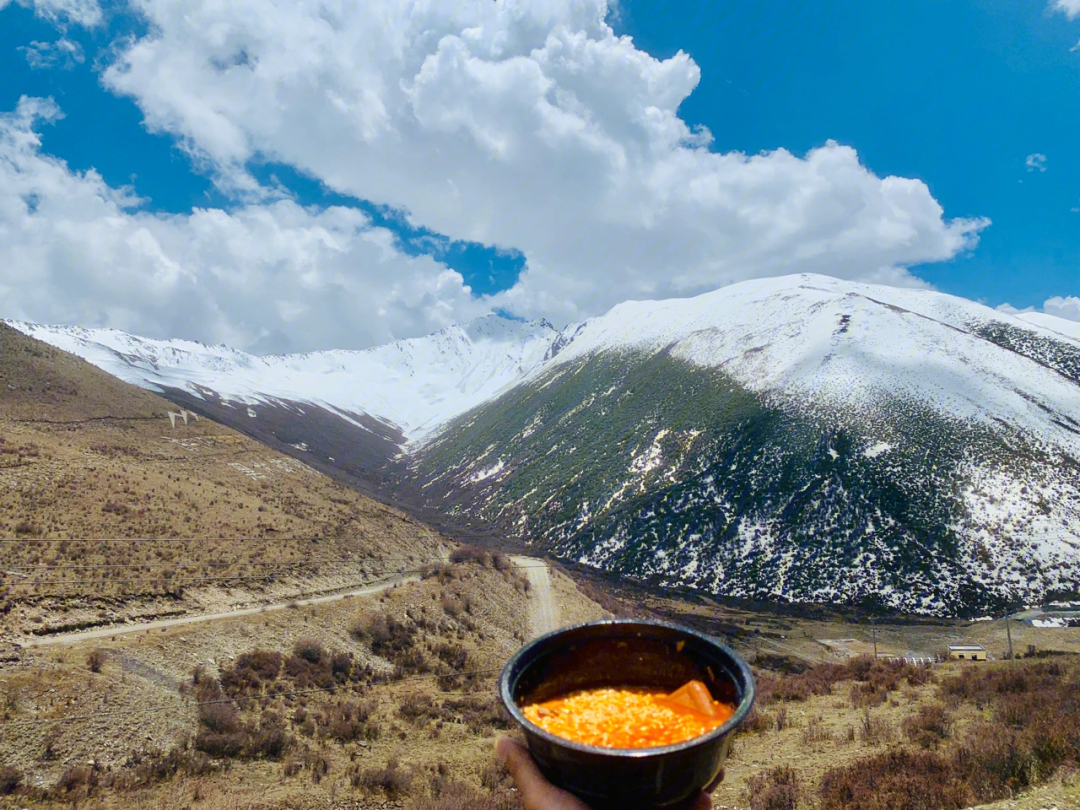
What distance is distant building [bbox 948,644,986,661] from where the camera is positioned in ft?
102

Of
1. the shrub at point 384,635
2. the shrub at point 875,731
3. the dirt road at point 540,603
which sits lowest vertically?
the dirt road at point 540,603

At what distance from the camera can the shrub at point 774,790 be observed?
1074 cm

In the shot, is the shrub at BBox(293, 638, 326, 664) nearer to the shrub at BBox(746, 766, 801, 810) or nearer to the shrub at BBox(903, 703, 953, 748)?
the shrub at BBox(746, 766, 801, 810)

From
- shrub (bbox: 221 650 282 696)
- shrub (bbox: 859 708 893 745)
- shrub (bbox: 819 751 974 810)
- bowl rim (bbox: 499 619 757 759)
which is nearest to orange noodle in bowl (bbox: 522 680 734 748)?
bowl rim (bbox: 499 619 757 759)

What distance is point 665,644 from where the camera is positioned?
12.7 ft

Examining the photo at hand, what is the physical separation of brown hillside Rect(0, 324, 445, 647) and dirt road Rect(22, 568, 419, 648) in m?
0.57

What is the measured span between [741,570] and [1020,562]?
79.3ft

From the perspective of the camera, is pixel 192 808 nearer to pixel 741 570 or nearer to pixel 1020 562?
pixel 741 570

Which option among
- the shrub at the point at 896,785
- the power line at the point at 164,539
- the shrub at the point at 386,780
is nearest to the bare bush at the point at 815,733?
the shrub at the point at 896,785

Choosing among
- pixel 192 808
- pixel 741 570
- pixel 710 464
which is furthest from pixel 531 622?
pixel 710 464

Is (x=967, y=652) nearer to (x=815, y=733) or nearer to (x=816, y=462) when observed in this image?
(x=815, y=733)

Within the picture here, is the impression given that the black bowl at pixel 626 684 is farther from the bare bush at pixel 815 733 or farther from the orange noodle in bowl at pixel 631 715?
the bare bush at pixel 815 733

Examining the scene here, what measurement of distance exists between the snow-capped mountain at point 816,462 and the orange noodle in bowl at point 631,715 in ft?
184

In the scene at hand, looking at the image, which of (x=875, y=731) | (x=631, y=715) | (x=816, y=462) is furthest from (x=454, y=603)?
(x=816, y=462)
